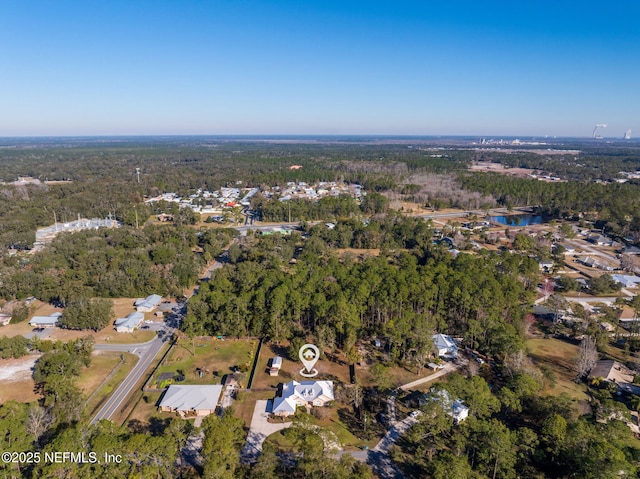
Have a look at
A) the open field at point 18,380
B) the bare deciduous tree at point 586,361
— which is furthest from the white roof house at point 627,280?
the open field at point 18,380

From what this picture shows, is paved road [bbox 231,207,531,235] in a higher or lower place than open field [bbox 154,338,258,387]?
higher

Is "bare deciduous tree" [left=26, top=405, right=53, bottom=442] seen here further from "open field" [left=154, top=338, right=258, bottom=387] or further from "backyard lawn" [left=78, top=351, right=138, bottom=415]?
"open field" [left=154, top=338, right=258, bottom=387]

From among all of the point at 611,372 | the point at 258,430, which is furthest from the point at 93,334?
the point at 611,372

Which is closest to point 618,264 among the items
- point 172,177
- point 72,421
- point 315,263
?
point 315,263

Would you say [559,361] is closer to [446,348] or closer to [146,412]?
[446,348]

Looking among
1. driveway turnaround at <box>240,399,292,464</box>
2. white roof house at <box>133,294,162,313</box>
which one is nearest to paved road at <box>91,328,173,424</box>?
white roof house at <box>133,294,162,313</box>
